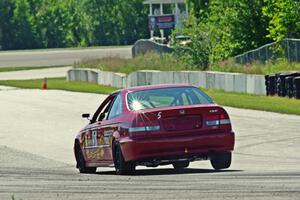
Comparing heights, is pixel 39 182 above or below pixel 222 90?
above

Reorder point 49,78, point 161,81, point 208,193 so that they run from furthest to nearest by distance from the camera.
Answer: point 49,78 < point 161,81 < point 208,193

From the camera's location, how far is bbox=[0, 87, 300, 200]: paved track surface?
1220 centimetres

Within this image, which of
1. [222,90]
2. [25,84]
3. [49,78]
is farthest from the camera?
[49,78]

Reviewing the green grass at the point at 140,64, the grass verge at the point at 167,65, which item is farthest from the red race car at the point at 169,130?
the green grass at the point at 140,64

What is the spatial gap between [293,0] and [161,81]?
6930 mm

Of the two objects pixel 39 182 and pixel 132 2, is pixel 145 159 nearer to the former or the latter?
pixel 39 182

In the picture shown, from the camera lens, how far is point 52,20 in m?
120

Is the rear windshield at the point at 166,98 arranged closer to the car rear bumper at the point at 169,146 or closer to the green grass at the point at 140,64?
the car rear bumper at the point at 169,146

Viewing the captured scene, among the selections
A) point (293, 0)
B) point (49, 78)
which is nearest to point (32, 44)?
point (49, 78)

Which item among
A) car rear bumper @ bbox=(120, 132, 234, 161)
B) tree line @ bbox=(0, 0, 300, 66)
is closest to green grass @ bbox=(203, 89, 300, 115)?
car rear bumper @ bbox=(120, 132, 234, 161)

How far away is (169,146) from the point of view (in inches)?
612

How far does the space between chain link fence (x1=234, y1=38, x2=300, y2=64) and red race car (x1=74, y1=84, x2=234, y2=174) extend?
26834mm

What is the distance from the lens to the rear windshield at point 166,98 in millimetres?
15930

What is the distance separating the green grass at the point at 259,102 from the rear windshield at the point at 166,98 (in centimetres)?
1417
